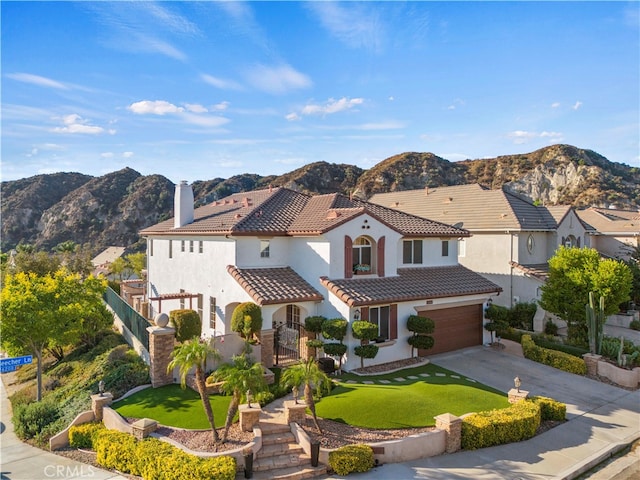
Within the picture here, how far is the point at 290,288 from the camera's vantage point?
19.6 m

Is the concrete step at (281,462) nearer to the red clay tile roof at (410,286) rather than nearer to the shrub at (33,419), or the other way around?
the red clay tile roof at (410,286)

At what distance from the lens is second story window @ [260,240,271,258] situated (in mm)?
21469

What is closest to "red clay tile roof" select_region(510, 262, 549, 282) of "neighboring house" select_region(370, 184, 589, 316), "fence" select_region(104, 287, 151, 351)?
"neighboring house" select_region(370, 184, 589, 316)

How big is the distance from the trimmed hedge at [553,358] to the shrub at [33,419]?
68.4 ft

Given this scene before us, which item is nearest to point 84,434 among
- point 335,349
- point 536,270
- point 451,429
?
point 335,349

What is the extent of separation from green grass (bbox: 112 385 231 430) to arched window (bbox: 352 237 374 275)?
8675 mm

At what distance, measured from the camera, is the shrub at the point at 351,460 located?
36.8 ft

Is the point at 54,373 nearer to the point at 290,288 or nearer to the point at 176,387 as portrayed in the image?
the point at 176,387

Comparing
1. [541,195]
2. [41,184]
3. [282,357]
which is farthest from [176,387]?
[41,184]

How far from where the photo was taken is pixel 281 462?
11.3 m

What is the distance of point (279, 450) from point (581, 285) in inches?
670

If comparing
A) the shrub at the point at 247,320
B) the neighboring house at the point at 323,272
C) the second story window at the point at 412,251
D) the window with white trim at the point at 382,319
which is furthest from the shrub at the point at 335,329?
the second story window at the point at 412,251

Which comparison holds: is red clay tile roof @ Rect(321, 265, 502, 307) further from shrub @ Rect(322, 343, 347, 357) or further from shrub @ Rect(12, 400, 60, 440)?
shrub @ Rect(12, 400, 60, 440)

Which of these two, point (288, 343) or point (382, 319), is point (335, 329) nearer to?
point (382, 319)
